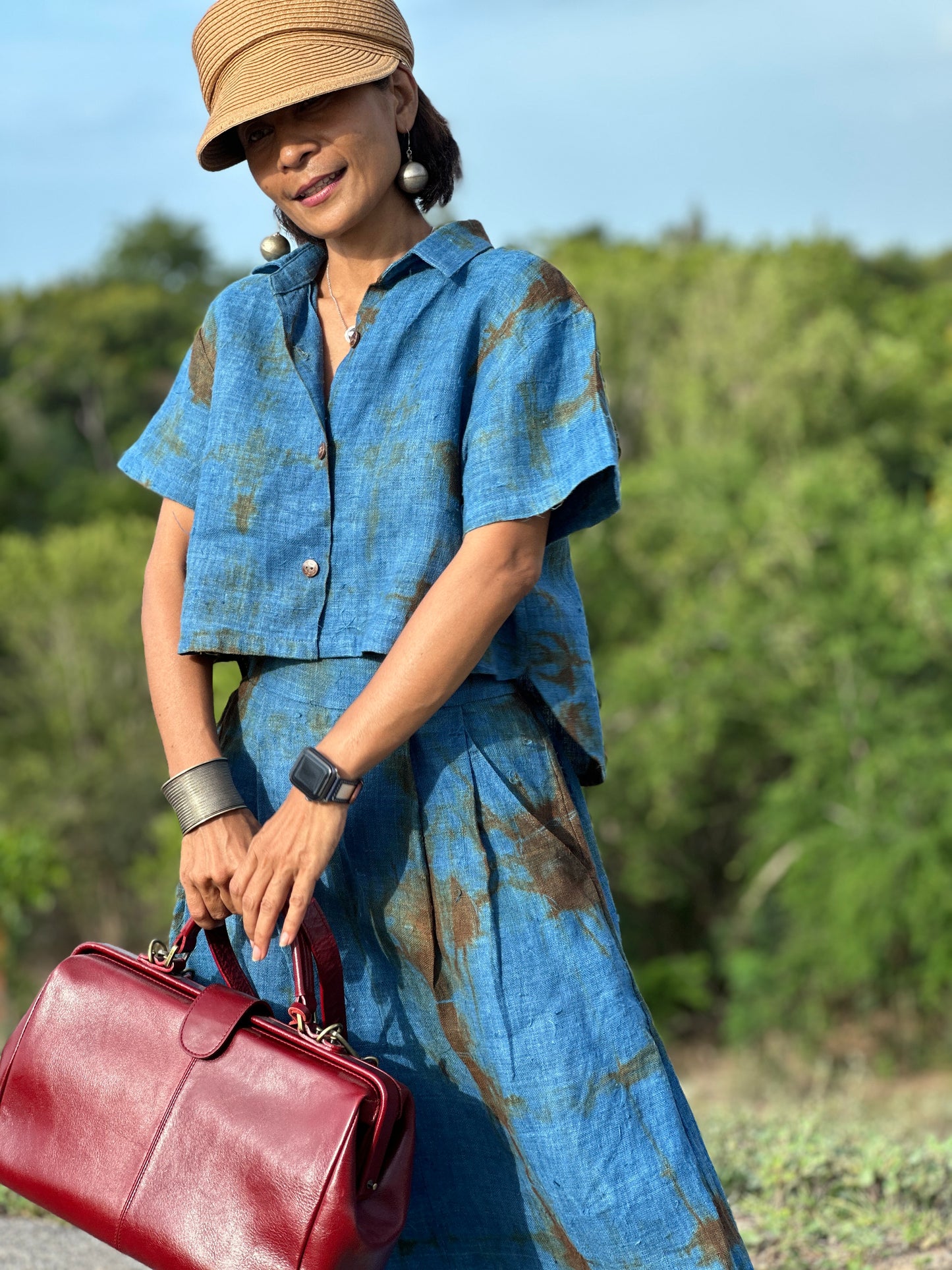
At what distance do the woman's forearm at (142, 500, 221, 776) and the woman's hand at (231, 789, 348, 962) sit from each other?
169mm

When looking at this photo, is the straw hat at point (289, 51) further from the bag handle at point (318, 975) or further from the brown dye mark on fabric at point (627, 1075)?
the brown dye mark on fabric at point (627, 1075)

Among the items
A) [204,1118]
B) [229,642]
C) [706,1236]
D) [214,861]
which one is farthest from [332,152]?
[706,1236]

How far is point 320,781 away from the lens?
60.0 inches

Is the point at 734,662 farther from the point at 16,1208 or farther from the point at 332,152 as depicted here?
the point at 332,152

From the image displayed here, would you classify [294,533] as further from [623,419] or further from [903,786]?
[623,419]

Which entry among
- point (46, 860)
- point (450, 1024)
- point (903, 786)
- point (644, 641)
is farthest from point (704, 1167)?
point (644, 641)

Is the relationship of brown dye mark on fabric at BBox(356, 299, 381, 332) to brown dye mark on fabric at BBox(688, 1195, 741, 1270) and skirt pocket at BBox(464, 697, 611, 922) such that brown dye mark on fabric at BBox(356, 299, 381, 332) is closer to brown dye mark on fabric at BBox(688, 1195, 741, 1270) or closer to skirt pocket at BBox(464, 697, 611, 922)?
skirt pocket at BBox(464, 697, 611, 922)

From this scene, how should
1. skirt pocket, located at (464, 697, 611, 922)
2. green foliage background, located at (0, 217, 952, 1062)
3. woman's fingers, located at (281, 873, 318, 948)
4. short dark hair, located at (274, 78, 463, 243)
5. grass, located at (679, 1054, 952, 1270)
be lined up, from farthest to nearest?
green foliage background, located at (0, 217, 952, 1062), grass, located at (679, 1054, 952, 1270), short dark hair, located at (274, 78, 463, 243), skirt pocket, located at (464, 697, 611, 922), woman's fingers, located at (281, 873, 318, 948)

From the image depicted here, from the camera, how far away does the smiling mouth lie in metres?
1.68

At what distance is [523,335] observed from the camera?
163 cm

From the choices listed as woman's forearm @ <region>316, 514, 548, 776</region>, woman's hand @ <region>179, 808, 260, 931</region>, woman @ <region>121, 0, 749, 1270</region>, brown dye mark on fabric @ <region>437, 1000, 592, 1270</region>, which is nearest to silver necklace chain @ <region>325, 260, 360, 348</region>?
woman @ <region>121, 0, 749, 1270</region>

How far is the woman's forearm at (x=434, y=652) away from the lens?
5.03ft

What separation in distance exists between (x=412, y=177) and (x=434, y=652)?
0.64m

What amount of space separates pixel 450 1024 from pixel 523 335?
82 centimetres
